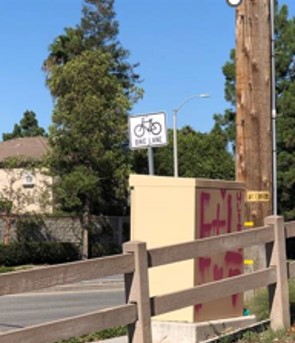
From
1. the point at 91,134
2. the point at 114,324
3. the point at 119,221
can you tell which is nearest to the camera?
the point at 114,324

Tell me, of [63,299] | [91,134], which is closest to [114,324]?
[63,299]

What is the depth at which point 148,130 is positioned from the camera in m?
10.7

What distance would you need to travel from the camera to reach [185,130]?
216ft

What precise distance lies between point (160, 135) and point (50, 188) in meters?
26.0

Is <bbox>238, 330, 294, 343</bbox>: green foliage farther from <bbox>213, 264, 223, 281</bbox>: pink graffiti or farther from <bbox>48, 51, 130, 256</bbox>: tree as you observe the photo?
<bbox>48, 51, 130, 256</bbox>: tree

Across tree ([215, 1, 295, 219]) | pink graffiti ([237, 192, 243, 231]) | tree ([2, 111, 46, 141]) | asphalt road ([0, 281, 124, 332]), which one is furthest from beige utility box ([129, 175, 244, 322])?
tree ([2, 111, 46, 141])

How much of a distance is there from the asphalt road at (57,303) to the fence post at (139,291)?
651 centimetres

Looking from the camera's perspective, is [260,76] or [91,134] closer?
[260,76]

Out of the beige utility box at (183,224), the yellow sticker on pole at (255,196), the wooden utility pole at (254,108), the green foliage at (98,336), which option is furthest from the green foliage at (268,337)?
the green foliage at (98,336)

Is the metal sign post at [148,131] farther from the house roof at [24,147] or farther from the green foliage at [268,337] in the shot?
the house roof at [24,147]

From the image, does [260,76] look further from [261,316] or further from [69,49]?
[69,49]

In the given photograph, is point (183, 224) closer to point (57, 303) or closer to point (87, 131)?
point (57, 303)

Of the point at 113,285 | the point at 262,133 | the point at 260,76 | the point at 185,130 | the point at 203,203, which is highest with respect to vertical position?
the point at 185,130

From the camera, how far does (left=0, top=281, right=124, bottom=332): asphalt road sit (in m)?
13.7
